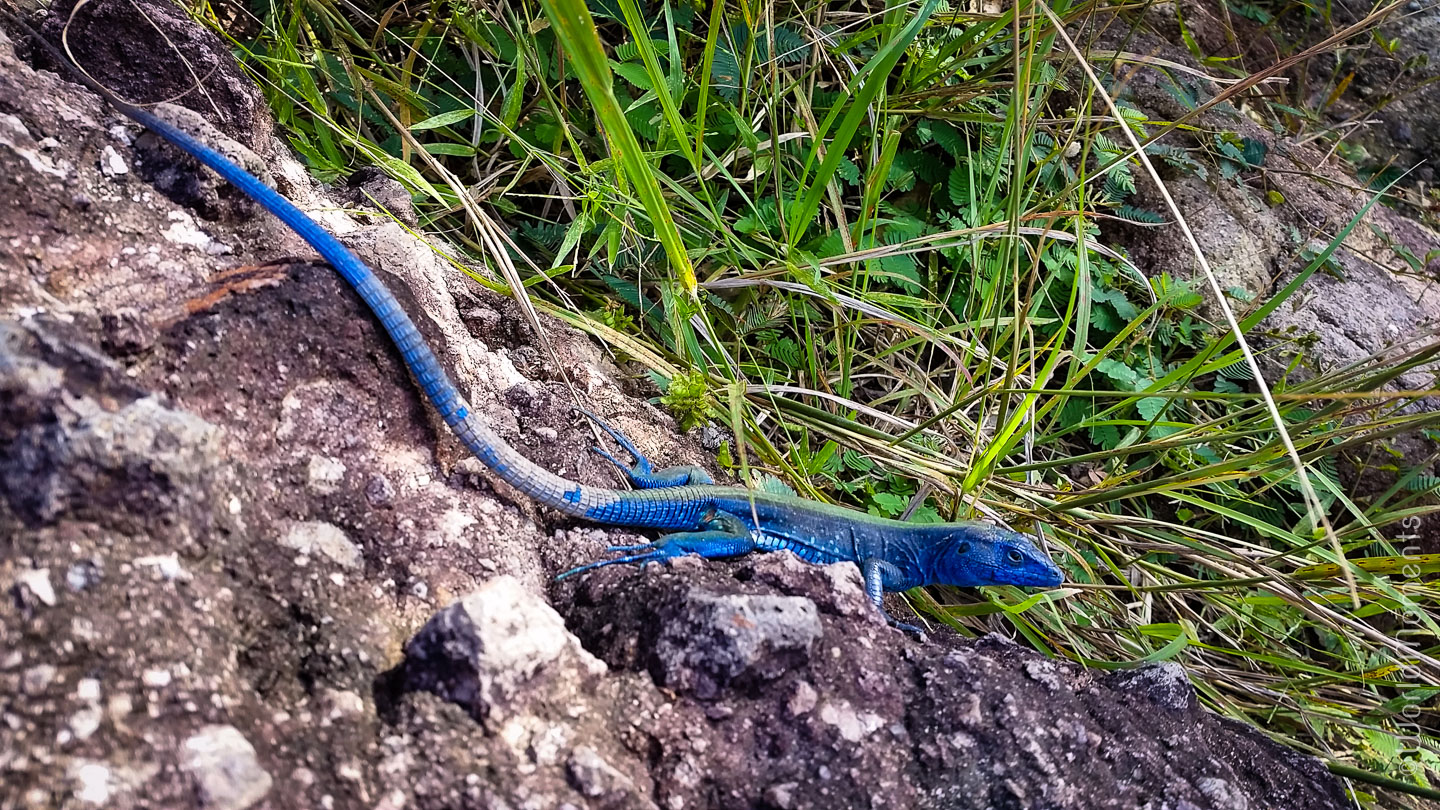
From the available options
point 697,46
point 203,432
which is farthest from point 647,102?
point 203,432

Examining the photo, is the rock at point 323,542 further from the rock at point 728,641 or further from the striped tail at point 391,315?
the rock at point 728,641

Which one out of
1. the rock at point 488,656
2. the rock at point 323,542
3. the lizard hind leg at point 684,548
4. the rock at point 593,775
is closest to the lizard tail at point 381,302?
the lizard hind leg at point 684,548

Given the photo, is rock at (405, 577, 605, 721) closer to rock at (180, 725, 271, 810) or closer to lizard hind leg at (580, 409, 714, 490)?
rock at (180, 725, 271, 810)

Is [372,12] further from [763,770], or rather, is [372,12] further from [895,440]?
[763,770]

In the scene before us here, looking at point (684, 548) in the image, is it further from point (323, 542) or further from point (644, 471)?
point (323, 542)

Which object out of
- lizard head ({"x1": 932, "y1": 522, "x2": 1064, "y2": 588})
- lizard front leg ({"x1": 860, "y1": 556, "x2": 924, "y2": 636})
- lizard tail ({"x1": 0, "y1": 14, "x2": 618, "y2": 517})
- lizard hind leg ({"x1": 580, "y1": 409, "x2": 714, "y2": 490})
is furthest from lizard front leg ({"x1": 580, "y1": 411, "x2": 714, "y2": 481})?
lizard head ({"x1": 932, "y1": 522, "x2": 1064, "y2": 588})

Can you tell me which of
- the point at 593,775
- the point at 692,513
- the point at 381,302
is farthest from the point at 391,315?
the point at 593,775
